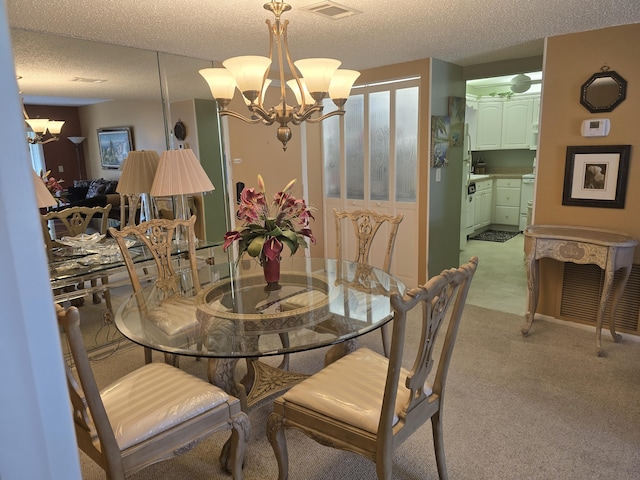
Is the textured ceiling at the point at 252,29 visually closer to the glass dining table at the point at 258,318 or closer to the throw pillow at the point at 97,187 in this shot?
the throw pillow at the point at 97,187

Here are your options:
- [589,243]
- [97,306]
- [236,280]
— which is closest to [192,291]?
[236,280]

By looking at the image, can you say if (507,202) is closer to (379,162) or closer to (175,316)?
(379,162)

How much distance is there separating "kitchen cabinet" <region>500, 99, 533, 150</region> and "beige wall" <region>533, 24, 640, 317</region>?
380cm

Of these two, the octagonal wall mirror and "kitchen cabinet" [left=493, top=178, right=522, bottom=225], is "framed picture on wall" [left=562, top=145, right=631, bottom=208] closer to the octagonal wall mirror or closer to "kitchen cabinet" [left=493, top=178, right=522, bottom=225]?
the octagonal wall mirror

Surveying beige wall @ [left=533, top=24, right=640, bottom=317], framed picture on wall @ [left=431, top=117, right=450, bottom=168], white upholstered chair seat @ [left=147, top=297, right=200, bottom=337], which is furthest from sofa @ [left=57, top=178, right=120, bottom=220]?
beige wall @ [left=533, top=24, right=640, bottom=317]

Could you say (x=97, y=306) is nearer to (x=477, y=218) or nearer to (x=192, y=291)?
(x=192, y=291)

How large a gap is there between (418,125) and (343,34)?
1451mm

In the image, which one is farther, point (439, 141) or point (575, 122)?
point (439, 141)

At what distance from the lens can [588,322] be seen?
3578mm

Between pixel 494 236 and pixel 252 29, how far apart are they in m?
5.37

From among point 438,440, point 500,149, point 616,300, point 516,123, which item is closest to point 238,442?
point 438,440

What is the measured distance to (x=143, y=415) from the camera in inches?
66.2

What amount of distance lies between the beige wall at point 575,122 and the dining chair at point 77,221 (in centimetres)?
357

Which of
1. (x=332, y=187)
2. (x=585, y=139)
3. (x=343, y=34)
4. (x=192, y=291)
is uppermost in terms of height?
(x=343, y=34)
